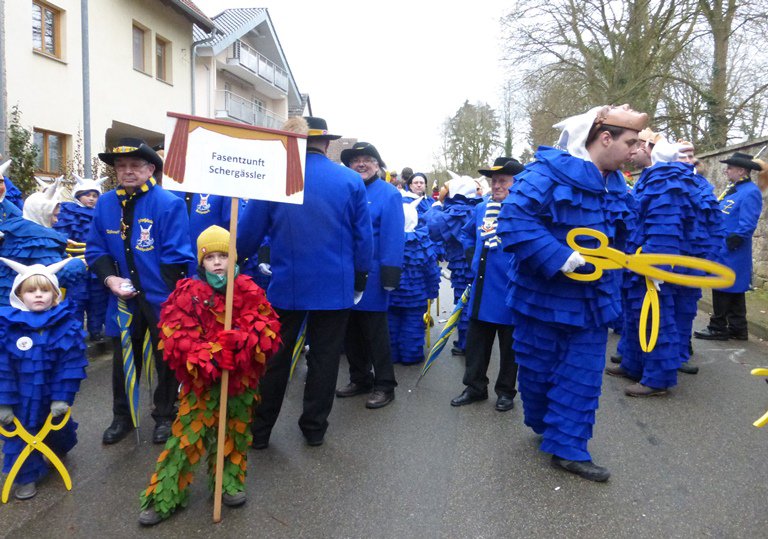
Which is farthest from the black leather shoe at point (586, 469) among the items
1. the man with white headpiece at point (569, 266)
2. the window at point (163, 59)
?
the window at point (163, 59)

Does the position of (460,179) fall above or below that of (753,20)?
below

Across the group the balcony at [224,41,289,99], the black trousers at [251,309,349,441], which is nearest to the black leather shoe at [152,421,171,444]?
the black trousers at [251,309,349,441]

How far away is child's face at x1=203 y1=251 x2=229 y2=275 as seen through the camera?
315cm

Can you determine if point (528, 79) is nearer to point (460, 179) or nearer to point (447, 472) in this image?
point (460, 179)

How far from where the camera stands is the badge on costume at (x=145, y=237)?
399cm

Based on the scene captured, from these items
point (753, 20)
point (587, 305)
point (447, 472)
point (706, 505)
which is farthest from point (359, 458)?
point (753, 20)

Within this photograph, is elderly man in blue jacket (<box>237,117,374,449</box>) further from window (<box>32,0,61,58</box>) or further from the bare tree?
the bare tree

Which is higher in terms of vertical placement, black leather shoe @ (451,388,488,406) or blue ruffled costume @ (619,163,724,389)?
blue ruffled costume @ (619,163,724,389)

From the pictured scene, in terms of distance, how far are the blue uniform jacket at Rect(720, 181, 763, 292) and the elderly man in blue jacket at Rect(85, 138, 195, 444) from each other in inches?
239

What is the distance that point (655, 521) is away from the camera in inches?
119

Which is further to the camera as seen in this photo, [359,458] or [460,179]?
[460,179]

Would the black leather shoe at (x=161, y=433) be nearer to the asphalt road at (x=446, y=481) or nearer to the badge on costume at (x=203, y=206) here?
the asphalt road at (x=446, y=481)

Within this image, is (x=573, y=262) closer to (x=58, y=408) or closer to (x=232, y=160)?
(x=232, y=160)

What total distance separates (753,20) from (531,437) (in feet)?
54.9
